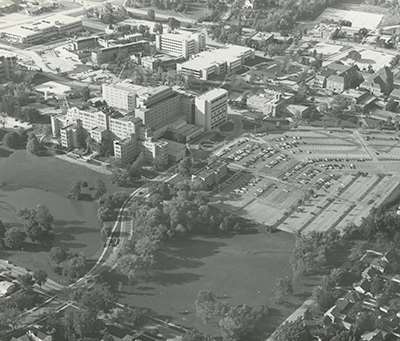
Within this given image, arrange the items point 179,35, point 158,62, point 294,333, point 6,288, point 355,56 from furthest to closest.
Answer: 1. point 179,35
2. point 355,56
3. point 158,62
4. point 6,288
5. point 294,333

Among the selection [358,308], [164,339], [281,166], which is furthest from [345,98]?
[164,339]

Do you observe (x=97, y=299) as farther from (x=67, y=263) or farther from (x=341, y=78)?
(x=341, y=78)

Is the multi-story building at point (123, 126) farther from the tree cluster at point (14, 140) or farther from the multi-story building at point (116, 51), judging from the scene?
the multi-story building at point (116, 51)

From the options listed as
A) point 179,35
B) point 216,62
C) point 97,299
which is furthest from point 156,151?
point 179,35

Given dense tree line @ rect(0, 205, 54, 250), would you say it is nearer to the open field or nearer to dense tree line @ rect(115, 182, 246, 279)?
dense tree line @ rect(115, 182, 246, 279)

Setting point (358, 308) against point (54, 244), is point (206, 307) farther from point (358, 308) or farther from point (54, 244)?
point (54, 244)

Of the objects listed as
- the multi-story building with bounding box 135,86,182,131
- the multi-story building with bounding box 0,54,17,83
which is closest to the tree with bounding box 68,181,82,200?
the multi-story building with bounding box 135,86,182,131
